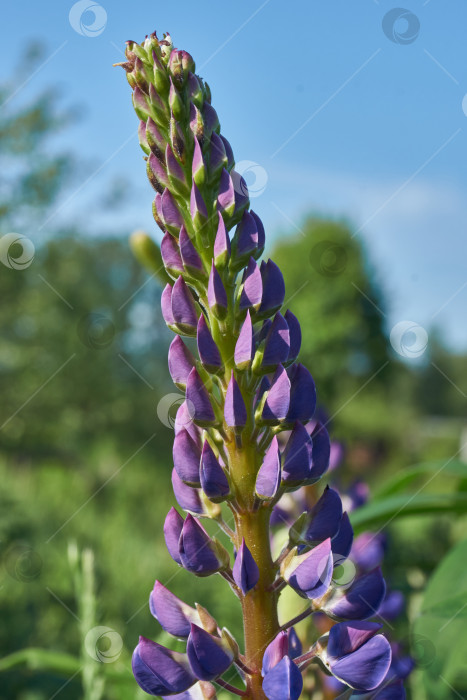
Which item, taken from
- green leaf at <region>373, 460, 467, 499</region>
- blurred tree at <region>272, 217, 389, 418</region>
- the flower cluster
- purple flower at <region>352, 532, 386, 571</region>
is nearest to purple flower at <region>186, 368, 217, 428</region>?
the flower cluster

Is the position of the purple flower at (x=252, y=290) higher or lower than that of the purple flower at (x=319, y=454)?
higher

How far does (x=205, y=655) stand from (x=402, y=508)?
0.63 meters

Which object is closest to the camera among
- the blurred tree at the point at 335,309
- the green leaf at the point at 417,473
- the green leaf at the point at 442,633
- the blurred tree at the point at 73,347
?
the green leaf at the point at 442,633

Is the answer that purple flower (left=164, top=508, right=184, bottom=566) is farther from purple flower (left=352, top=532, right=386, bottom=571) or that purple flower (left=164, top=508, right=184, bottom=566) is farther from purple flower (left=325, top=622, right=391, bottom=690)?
purple flower (left=352, top=532, right=386, bottom=571)

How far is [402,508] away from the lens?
3.28 ft

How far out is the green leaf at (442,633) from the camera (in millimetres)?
711

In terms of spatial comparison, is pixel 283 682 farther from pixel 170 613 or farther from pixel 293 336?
pixel 293 336

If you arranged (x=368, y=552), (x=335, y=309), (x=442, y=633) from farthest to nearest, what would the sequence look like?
(x=335, y=309)
(x=368, y=552)
(x=442, y=633)

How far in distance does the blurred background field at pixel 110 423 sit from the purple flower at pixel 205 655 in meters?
0.28

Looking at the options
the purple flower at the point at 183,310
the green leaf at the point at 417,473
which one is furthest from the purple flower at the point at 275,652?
Result: the green leaf at the point at 417,473

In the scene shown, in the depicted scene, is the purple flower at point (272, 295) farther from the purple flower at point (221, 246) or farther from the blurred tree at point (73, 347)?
the blurred tree at point (73, 347)

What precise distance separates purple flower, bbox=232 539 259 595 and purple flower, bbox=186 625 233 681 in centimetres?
4

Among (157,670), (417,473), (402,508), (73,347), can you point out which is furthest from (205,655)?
(73,347)

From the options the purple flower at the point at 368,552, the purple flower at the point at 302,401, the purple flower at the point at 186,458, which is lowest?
the purple flower at the point at 368,552
